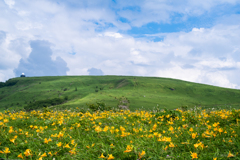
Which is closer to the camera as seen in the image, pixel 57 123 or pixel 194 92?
pixel 57 123

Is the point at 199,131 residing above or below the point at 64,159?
above

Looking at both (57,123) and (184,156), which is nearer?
(184,156)

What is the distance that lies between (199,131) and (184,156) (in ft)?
7.23

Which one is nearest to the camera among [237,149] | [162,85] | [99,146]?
[237,149]

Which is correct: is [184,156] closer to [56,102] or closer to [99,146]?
[99,146]

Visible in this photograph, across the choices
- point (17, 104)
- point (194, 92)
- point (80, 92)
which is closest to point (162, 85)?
point (194, 92)

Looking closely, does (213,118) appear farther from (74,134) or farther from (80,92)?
(80,92)

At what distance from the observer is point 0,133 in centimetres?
541

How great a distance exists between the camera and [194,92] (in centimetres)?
16862

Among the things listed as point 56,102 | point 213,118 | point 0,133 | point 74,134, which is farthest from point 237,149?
point 56,102

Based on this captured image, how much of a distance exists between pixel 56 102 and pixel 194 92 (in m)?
142

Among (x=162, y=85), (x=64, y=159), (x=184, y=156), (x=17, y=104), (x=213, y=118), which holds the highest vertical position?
(x=162, y=85)

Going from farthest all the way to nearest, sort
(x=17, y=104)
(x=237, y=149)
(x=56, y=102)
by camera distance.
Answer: (x=17, y=104) → (x=56, y=102) → (x=237, y=149)

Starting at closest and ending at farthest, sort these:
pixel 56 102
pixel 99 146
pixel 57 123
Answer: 1. pixel 99 146
2. pixel 57 123
3. pixel 56 102
